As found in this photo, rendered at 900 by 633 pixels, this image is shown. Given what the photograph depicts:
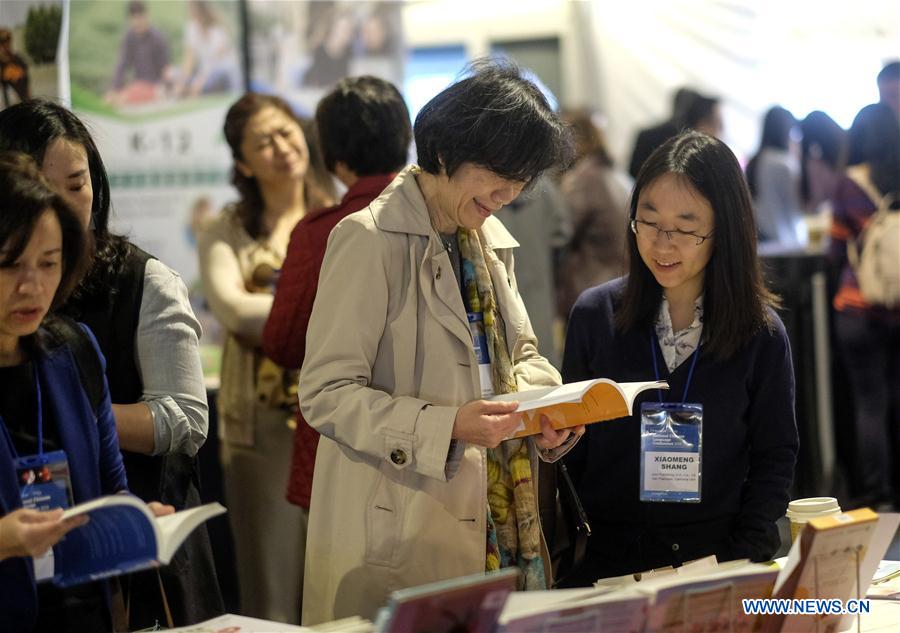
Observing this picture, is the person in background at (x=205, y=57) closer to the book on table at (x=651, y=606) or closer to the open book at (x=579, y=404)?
the open book at (x=579, y=404)

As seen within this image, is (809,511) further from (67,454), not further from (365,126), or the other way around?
(365,126)

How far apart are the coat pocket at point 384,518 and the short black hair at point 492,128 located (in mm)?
606

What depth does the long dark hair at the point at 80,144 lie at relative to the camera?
2.27 m

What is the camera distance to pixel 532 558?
2.31m

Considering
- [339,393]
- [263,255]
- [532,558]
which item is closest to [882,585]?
[532,558]

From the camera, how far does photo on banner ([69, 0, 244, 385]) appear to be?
483cm

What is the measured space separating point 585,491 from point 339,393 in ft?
2.47

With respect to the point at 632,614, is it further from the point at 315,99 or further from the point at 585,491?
the point at 315,99

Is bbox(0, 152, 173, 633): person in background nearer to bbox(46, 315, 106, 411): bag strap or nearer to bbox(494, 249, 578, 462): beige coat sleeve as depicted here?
bbox(46, 315, 106, 411): bag strap

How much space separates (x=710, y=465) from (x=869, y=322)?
323 centimetres

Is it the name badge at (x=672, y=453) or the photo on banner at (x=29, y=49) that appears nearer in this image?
the name badge at (x=672, y=453)

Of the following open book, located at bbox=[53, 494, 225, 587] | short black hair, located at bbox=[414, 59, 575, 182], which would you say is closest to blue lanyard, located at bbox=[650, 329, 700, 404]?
short black hair, located at bbox=[414, 59, 575, 182]

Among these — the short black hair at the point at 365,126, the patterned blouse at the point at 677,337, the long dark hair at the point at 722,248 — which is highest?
the short black hair at the point at 365,126

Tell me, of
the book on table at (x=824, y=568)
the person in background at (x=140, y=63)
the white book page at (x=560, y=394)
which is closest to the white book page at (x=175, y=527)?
the white book page at (x=560, y=394)
